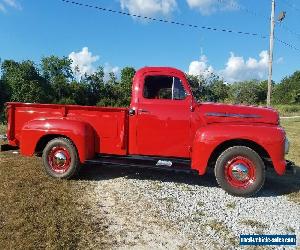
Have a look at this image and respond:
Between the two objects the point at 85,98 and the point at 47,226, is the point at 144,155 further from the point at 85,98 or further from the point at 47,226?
the point at 85,98

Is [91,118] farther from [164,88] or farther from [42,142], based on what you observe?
[164,88]

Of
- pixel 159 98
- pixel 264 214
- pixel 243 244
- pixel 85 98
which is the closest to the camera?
pixel 243 244

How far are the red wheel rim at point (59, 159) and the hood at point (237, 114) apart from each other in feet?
9.16

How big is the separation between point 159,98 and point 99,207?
99.4 inches

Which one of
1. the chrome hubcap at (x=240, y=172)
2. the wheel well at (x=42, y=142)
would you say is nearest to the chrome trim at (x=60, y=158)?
the wheel well at (x=42, y=142)

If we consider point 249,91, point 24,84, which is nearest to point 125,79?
point 24,84

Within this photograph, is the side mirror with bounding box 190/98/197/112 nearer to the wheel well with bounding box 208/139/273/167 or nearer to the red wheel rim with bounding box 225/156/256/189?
the wheel well with bounding box 208/139/273/167

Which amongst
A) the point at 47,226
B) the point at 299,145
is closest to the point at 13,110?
the point at 47,226

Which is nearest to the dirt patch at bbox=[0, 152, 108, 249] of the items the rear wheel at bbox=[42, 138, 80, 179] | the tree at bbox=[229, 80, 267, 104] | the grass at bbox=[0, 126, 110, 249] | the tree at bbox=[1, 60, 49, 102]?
the grass at bbox=[0, 126, 110, 249]

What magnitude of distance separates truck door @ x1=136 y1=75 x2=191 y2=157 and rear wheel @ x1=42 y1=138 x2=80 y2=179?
1291 mm

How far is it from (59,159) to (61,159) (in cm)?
4

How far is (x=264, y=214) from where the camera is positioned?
650 centimetres

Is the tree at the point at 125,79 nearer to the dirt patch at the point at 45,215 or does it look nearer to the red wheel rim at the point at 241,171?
the dirt patch at the point at 45,215

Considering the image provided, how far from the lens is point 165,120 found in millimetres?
7727
